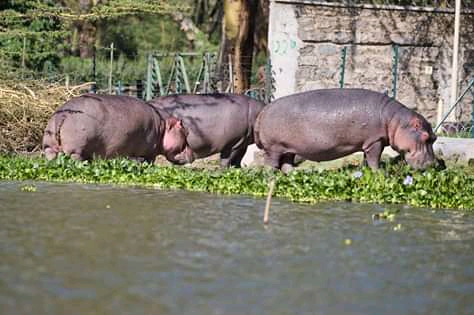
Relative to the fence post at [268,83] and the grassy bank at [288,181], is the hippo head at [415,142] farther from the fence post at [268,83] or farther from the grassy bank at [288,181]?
the fence post at [268,83]

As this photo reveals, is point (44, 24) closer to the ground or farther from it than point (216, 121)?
farther from it

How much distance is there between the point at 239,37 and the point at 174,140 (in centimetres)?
630

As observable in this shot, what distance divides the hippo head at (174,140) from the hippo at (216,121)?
0.12 metres

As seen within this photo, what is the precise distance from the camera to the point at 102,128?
12.4 metres

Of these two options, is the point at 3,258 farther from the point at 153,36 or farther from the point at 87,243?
the point at 153,36

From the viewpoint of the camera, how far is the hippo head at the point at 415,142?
12695 millimetres

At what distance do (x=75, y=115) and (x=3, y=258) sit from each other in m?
6.05

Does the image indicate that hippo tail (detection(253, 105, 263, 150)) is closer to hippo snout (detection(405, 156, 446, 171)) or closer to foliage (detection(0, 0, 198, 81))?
hippo snout (detection(405, 156, 446, 171))

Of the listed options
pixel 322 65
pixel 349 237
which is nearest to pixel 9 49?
pixel 322 65

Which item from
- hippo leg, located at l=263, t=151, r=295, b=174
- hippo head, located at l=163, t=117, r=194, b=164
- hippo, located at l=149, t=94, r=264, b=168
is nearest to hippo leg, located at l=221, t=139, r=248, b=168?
hippo, located at l=149, t=94, r=264, b=168

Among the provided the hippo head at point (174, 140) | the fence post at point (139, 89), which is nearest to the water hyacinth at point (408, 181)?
the hippo head at point (174, 140)

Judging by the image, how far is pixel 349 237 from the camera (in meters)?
7.45

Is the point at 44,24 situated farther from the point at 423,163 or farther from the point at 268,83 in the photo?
the point at 423,163

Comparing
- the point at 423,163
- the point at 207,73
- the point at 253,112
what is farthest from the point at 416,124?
the point at 207,73
